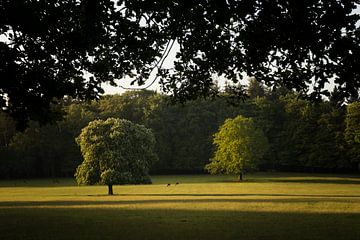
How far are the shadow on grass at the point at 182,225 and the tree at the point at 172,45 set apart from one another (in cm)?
491

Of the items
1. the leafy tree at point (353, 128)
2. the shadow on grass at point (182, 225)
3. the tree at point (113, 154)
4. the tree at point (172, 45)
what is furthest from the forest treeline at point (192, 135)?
the tree at point (172, 45)

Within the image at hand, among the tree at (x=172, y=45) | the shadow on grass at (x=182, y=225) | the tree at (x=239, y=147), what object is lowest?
the shadow on grass at (x=182, y=225)

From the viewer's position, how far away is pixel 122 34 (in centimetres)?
1244

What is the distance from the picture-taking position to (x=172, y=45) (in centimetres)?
1285

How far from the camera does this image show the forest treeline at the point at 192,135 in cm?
8019

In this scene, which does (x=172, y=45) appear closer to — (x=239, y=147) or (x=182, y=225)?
(x=182, y=225)

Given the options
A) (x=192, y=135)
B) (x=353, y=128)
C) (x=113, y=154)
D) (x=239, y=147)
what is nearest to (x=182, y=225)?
(x=113, y=154)

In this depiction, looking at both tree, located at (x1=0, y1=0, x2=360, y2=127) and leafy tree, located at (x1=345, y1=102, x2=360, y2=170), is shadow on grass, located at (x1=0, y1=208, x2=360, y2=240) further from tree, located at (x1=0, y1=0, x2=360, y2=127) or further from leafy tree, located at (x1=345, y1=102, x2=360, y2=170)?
leafy tree, located at (x1=345, y1=102, x2=360, y2=170)

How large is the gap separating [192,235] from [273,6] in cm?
873

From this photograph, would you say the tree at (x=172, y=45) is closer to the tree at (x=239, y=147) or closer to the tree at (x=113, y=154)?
the tree at (x=113, y=154)

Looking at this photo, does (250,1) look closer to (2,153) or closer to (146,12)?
(146,12)

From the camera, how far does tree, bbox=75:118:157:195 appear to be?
42.6 m

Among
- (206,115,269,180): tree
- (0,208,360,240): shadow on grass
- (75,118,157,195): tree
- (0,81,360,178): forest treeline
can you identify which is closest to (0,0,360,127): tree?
(0,208,360,240): shadow on grass

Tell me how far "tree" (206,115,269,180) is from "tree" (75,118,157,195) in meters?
23.7
